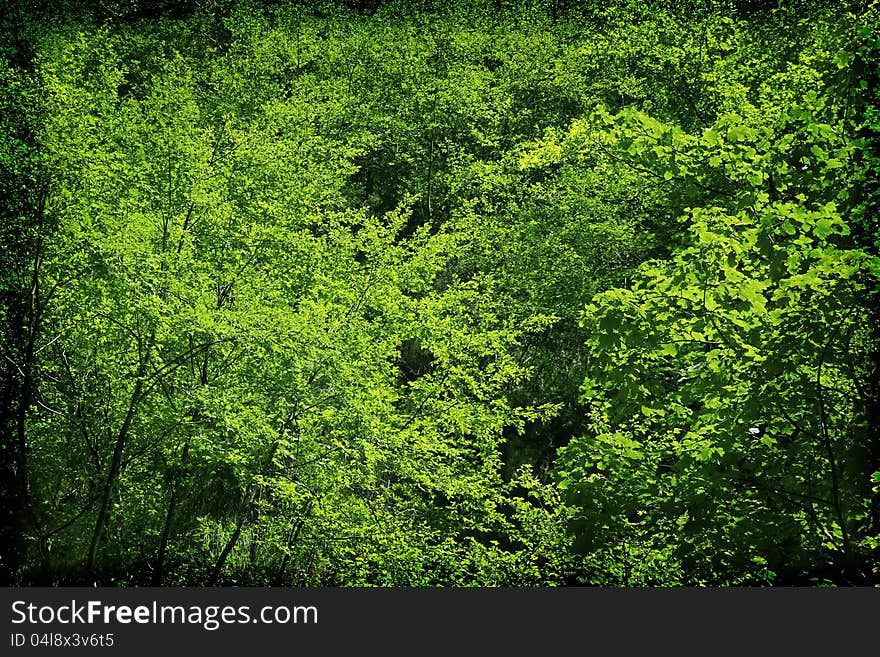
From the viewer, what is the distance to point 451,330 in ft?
34.0

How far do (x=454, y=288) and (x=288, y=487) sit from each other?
14.6 ft

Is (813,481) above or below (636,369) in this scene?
below

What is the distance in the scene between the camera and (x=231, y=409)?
28.4ft

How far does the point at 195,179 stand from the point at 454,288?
162 inches

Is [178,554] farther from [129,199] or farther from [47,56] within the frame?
[47,56]

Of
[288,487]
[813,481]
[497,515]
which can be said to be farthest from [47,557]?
[813,481]

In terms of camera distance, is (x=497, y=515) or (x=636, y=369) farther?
(x=497, y=515)

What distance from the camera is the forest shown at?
16.8ft

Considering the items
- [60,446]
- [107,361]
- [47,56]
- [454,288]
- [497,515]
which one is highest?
[47,56]

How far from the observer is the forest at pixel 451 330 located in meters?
5.11

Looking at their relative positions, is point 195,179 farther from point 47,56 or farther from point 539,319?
point 539,319

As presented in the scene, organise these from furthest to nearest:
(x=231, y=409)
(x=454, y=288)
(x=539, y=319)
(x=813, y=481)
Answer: (x=539, y=319) < (x=454, y=288) < (x=231, y=409) < (x=813, y=481)

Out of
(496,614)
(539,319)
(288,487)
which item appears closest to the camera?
(496,614)

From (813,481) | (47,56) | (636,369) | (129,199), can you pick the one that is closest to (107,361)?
(129,199)
